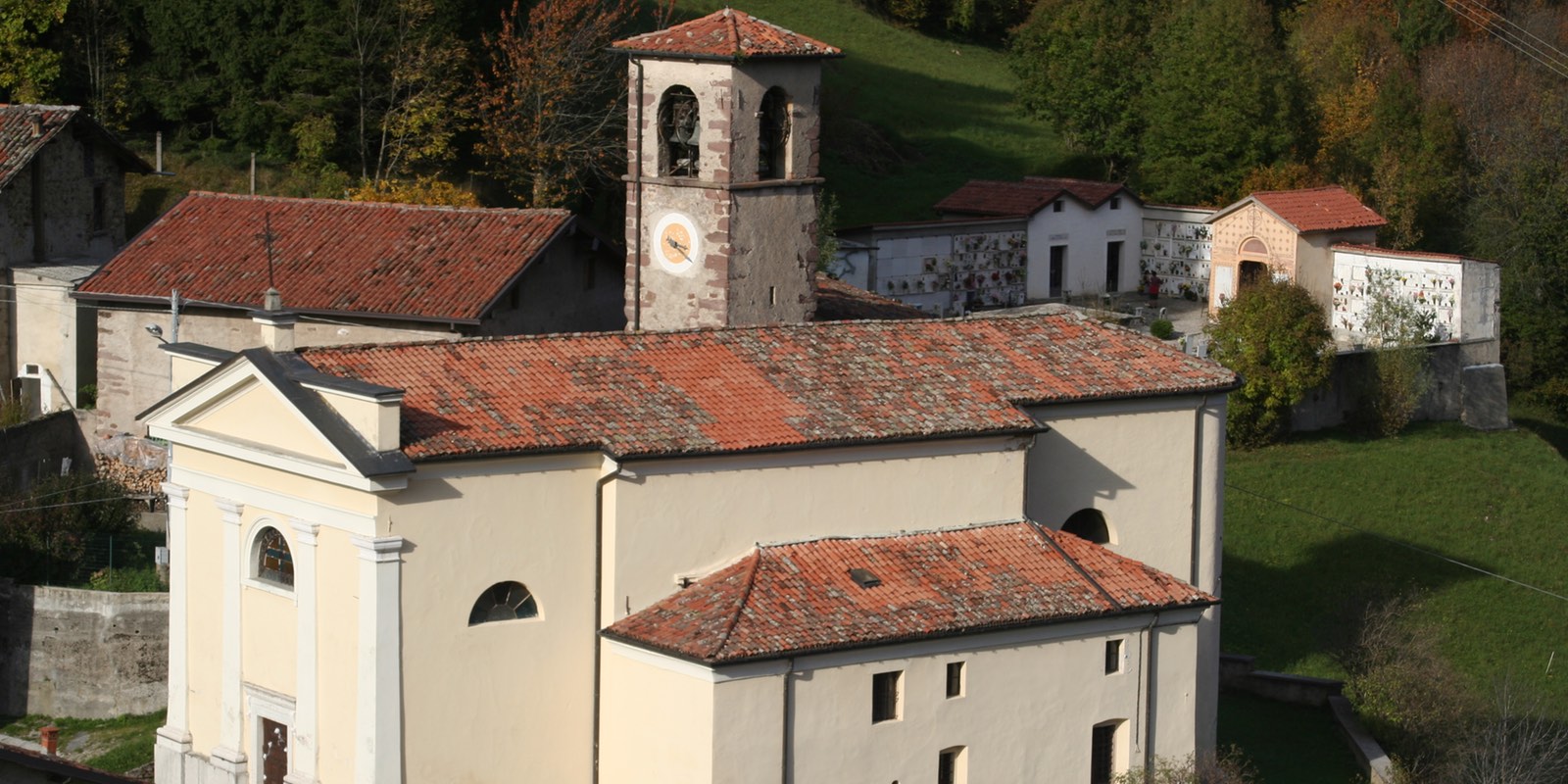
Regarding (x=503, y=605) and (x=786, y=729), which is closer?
(x=786, y=729)

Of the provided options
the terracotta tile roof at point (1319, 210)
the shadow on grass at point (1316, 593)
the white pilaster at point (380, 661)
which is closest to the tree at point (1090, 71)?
the terracotta tile roof at point (1319, 210)

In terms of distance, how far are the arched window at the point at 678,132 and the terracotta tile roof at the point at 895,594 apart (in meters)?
6.55

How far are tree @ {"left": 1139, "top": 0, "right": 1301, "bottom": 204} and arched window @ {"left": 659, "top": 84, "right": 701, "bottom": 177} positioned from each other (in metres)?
35.0

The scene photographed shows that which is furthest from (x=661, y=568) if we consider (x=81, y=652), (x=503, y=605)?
(x=81, y=652)

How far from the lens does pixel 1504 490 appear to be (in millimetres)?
50156

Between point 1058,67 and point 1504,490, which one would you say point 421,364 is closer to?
point 1504,490

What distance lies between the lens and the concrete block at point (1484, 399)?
54.5 meters

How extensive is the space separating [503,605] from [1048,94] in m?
49.0

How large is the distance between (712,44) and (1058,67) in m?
42.2

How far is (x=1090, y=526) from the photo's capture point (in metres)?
31.9

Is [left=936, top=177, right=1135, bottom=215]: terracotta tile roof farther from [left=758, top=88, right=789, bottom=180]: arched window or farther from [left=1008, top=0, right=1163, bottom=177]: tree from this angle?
[left=758, top=88, right=789, bottom=180]: arched window

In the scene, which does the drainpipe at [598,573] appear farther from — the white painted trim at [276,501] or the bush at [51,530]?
the bush at [51,530]

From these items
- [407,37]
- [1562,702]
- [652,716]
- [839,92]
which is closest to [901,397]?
[652,716]

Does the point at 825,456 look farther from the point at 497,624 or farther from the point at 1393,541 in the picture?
the point at 1393,541
